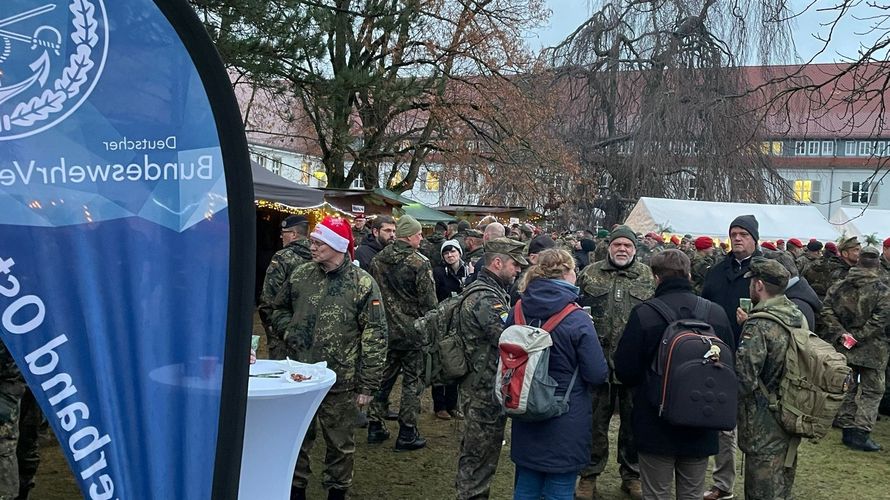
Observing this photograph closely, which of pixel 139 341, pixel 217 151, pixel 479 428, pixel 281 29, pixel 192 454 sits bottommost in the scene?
pixel 479 428

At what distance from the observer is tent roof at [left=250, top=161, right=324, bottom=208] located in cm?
1069

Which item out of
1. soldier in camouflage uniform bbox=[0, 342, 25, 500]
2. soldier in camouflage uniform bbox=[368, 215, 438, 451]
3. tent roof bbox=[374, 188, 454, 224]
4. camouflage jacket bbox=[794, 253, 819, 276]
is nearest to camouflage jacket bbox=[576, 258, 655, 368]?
soldier in camouflage uniform bbox=[368, 215, 438, 451]

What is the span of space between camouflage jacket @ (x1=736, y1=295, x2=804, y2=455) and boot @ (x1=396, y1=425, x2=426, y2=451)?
3.11 meters

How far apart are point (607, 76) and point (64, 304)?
2602 centimetres

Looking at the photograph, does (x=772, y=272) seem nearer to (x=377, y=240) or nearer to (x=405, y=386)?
(x=405, y=386)

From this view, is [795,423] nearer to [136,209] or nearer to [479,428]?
[479,428]

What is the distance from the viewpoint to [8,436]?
12.2 ft

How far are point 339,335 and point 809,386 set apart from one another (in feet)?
9.43

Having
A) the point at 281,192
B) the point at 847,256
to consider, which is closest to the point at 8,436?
the point at 281,192

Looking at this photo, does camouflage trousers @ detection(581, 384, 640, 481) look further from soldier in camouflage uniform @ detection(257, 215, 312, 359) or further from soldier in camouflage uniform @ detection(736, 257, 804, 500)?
soldier in camouflage uniform @ detection(257, 215, 312, 359)

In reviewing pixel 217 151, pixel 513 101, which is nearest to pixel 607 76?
pixel 513 101

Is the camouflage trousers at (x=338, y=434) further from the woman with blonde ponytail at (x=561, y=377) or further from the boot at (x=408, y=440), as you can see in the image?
the boot at (x=408, y=440)

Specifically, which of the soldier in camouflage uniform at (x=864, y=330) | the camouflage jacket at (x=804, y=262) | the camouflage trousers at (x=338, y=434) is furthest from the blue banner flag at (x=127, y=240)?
the camouflage jacket at (x=804, y=262)

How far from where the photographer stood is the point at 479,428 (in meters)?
5.07
